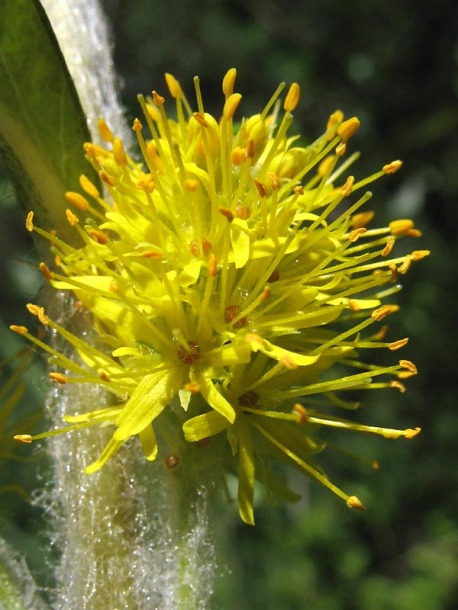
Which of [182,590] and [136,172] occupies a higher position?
[136,172]

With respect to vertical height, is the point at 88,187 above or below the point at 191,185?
above

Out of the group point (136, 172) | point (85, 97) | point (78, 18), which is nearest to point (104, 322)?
point (136, 172)

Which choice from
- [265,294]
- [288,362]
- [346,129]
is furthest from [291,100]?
[288,362]

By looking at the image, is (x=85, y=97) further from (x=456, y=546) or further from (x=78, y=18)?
(x=456, y=546)

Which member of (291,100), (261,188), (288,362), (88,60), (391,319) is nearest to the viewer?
(288,362)

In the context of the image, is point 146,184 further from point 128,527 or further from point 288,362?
point 128,527

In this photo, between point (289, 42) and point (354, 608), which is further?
point (289, 42)

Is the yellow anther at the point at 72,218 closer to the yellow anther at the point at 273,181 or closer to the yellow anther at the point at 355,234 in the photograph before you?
the yellow anther at the point at 273,181
